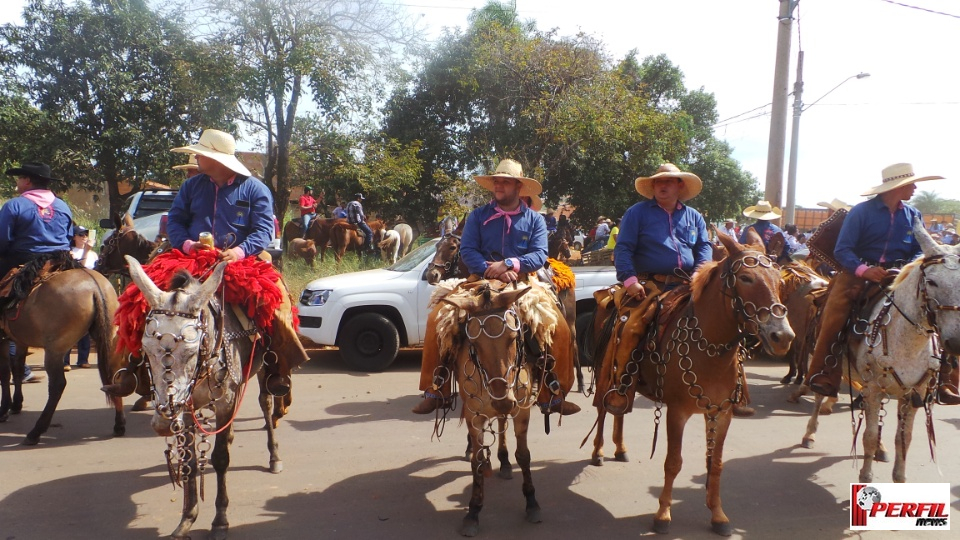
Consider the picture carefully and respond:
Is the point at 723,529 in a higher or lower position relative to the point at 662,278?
lower

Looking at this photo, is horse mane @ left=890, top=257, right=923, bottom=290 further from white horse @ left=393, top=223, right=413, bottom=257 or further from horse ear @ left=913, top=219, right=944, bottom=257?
white horse @ left=393, top=223, right=413, bottom=257

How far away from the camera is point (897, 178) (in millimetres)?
5359

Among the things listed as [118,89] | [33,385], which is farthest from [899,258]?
[118,89]

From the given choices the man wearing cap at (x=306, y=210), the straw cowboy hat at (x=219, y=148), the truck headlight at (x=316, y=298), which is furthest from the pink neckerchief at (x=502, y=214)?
the man wearing cap at (x=306, y=210)

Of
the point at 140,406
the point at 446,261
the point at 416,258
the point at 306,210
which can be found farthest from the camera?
the point at 306,210

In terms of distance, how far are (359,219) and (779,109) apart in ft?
33.9

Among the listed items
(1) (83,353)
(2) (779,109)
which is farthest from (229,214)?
(2) (779,109)

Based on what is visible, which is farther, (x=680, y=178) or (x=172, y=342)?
(x=680, y=178)

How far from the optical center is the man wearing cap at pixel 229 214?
498cm

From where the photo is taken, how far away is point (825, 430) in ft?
23.0

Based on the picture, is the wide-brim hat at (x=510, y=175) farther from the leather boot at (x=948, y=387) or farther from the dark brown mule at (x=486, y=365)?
the leather boot at (x=948, y=387)

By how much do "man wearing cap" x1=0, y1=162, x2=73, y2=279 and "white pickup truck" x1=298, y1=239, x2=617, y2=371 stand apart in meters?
3.25

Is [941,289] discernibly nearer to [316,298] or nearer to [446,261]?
[446,261]

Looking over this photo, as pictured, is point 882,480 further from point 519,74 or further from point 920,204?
point 920,204
